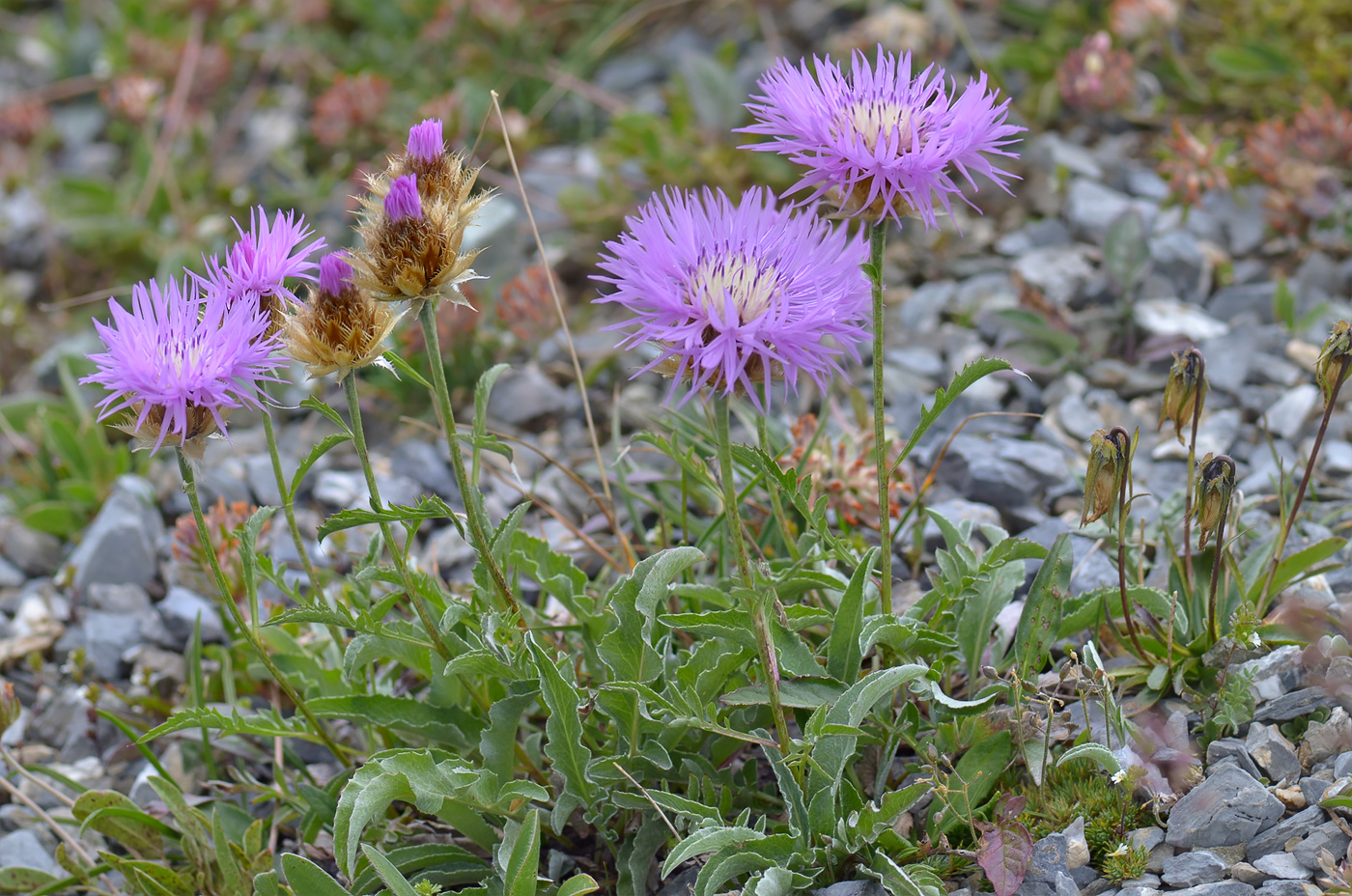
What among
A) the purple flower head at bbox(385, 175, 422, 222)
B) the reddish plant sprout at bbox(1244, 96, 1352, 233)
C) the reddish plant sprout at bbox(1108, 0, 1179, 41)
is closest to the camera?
the purple flower head at bbox(385, 175, 422, 222)

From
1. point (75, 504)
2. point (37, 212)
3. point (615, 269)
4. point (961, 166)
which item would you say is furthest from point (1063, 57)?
point (37, 212)

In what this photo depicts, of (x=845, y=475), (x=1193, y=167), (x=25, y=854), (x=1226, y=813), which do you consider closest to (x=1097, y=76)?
(x=1193, y=167)

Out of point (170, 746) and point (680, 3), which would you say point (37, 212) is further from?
point (170, 746)

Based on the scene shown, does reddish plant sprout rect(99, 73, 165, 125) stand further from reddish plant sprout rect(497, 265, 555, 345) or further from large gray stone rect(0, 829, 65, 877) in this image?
large gray stone rect(0, 829, 65, 877)

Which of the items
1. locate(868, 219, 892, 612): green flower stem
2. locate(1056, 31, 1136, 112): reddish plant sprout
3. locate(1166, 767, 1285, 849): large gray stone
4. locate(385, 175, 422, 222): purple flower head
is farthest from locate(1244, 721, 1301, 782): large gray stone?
locate(1056, 31, 1136, 112): reddish plant sprout

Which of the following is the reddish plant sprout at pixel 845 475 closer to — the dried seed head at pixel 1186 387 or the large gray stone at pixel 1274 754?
the dried seed head at pixel 1186 387

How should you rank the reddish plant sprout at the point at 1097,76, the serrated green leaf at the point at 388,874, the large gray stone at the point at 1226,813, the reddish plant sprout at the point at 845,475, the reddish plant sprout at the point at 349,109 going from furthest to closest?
the reddish plant sprout at the point at 349,109 < the reddish plant sprout at the point at 1097,76 < the reddish plant sprout at the point at 845,475 < the large gray stone at the point at 1226,813 < the serrated green leaf at the point at 388,874

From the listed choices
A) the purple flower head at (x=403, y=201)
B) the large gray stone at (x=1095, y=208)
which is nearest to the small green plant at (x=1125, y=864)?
the purple flower head at (x=403, y=201)
